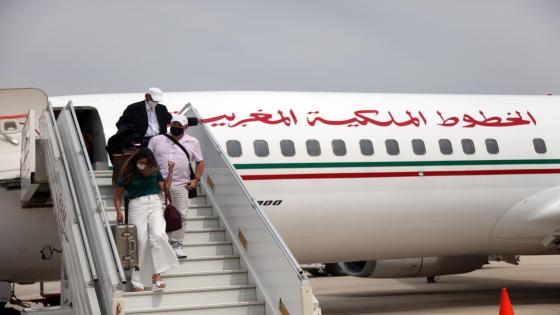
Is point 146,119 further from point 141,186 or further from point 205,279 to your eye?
point 205,279

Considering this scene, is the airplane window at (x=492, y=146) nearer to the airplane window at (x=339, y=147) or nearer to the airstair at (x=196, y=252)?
the airplane window at (x=339, y=147)

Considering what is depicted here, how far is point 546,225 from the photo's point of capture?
15062mm

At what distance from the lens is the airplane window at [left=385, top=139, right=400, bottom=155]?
14164 mm

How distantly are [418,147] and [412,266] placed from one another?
3465mm

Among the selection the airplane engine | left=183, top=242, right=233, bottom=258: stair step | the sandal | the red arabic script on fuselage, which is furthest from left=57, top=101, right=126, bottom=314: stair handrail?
the airplane engine

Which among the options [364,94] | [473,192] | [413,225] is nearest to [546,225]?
[473,192]

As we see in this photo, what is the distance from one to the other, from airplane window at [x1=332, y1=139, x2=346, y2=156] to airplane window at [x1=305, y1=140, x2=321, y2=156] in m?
0.27

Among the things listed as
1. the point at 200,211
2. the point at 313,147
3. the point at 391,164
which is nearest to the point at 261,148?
the point at 313,147

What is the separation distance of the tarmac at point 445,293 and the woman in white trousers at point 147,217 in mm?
8157

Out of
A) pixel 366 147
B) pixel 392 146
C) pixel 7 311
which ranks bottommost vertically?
pixel 7 311

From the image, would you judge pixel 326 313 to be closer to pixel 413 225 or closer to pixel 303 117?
pixel 413 225

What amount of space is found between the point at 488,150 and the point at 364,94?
2.22 m

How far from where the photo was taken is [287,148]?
13.5m

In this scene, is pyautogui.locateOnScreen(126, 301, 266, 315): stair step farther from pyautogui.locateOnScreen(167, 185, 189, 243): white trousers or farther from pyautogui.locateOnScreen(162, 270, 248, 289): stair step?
pyautogui.locateOnScreen(167, 185, 189, 243): white trousers
